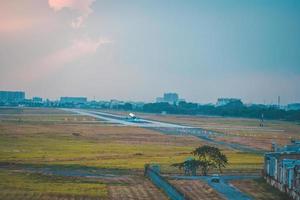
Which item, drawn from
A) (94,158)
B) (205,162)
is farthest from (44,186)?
(94,158)

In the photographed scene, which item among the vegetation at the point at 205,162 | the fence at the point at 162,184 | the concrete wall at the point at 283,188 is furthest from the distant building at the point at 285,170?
the fence at the point at 162,184

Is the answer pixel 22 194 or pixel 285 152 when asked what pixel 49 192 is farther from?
pixel 285 152

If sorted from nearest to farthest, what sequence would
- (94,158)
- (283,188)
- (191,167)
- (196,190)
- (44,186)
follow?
1. (44,186)
2. (196,190)
3. (283,188)
4. (191,167)
5. (94,158)

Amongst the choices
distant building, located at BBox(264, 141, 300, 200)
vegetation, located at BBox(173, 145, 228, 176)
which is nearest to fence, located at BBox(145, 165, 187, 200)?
vegetation, located at BBox(173, 145, 228, 176)

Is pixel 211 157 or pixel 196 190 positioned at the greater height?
pixel 211 157

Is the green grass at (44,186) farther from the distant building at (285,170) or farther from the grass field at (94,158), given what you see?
the distant building at (285,170)

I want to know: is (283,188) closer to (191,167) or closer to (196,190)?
(196,190)
